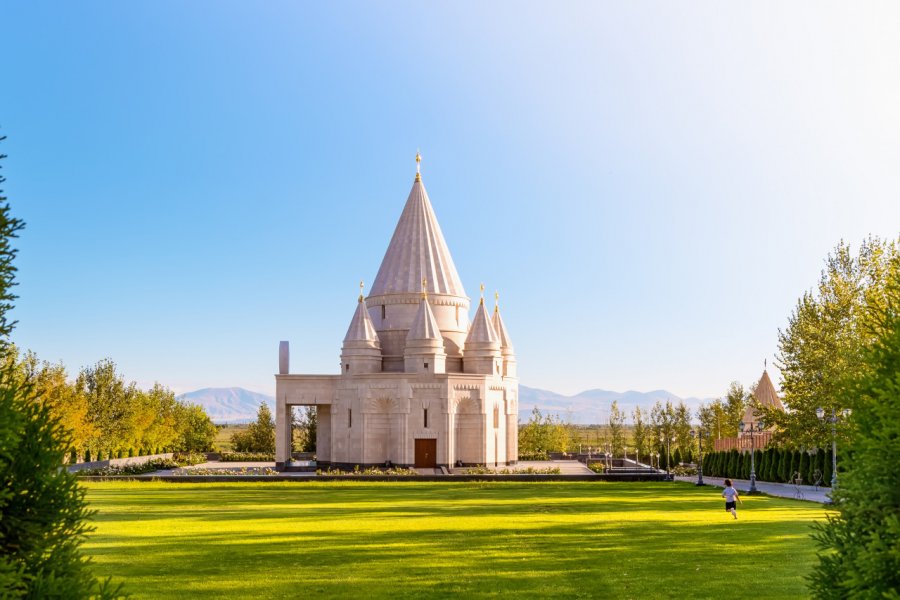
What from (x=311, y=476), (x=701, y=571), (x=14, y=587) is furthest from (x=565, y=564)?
(x=311, y=476)

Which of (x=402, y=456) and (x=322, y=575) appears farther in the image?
(x=402, y=456)

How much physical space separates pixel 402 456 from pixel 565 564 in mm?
40139

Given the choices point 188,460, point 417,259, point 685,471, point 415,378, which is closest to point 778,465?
point 685,471

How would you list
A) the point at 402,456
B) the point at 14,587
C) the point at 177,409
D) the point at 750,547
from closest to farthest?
the point at 14,587
the point at 750,547
the point at 402,456
the point at 177,409

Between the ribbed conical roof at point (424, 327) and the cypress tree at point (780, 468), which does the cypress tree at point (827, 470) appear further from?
the ribbed conical roof at point (424, 327)

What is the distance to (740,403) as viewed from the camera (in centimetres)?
8031

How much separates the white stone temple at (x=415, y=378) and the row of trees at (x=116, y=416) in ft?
48.8

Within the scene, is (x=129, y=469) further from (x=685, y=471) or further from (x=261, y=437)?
(x=685, y=471)

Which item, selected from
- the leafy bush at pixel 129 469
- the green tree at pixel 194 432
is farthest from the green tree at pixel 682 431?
the green tree at pixel 194 432

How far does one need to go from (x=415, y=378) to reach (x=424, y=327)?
393cm

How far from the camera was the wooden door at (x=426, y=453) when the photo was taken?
58.4 meters

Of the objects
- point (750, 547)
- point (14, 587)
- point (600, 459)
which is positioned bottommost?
point (600, 459)

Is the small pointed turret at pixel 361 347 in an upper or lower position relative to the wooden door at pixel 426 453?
upper

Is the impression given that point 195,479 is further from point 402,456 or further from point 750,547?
point 750,547
